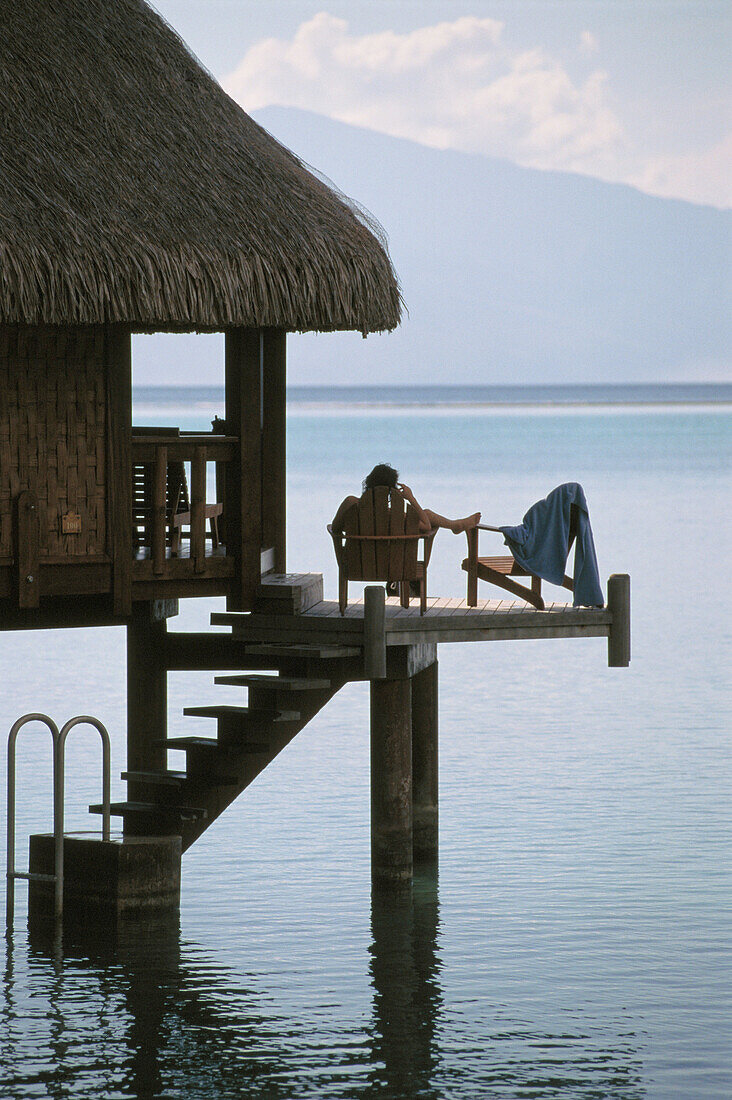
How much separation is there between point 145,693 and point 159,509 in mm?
2711

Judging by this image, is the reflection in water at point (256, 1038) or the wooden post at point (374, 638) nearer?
the reflection in water at point (256, 1038)

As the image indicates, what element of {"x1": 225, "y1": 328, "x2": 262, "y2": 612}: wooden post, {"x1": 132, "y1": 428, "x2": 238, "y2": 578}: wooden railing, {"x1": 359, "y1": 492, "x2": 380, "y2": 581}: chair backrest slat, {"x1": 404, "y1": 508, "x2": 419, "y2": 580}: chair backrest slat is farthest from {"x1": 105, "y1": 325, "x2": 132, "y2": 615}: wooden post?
{"x1": 404, "y1": 508, "x2": 419, "y2": 580}: chair backrest slat

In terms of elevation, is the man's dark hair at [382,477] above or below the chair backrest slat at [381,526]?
above

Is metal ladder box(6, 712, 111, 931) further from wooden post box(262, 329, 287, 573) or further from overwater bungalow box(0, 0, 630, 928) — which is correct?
wooden post box(262, 329, 287, 573)

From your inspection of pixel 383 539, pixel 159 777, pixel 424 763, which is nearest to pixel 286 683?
pixel 383 539

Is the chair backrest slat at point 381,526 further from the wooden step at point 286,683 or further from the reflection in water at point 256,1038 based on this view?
the reflection in water at point 256,1038

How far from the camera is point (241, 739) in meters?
12.0


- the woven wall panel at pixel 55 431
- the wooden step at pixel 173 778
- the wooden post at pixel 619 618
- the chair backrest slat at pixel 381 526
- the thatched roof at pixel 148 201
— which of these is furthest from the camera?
the wooden step at pixel 173 778

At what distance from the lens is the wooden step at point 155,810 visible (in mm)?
12289

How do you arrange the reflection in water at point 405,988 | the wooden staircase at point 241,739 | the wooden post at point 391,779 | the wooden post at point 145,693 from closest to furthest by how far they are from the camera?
the reflection in water at point 405,988, the wooden staircase at point 241,739, the wooden post at point 391,779, the wooden post at point 145,693

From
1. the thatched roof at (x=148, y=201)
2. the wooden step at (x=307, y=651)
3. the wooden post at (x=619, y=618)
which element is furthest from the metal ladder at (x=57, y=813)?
the wooden post at (x=619, y=618)

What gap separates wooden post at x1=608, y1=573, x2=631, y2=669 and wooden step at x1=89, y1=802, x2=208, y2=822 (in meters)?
2.91

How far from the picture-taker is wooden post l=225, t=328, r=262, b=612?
461 inches

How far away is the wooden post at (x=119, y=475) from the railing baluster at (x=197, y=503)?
38 cm
